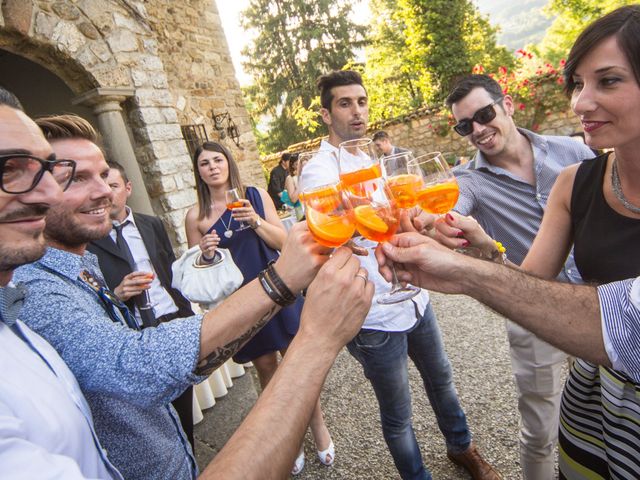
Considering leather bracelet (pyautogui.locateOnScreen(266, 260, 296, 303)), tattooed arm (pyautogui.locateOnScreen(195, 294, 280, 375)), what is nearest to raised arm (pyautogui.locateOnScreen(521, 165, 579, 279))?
leather bracelet (pyautogui.locateOnScreen(266, 260, 296, 303))

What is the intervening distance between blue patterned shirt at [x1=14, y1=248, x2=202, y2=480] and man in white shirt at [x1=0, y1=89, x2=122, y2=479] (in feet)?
0.27

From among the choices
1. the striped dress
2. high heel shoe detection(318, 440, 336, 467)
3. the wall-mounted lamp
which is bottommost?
high heel shoe detection(318, 440, 336, 467)

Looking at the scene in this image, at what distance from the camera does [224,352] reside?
130 centimetres

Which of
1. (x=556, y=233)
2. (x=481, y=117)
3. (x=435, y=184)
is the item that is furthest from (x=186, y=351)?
(x=481, y=117)

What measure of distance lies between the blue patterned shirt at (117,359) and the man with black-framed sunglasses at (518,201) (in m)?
1.29

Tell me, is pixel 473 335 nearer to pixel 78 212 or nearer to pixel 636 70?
pixel 636 70

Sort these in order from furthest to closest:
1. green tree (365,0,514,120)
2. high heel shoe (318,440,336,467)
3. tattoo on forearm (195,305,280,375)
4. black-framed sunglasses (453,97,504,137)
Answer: green tree (365,0,514,120), high heel shoe (318,440,336,467), black-framed sunglasses (453,97,504,137), tattoo on forearm (195,305,280,375)

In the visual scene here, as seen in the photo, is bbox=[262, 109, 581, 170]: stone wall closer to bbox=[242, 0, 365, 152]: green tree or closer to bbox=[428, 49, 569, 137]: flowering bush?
bbox=[428, 49, 569, 137]: flowering bush

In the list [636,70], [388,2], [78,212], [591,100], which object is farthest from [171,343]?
[388,2]

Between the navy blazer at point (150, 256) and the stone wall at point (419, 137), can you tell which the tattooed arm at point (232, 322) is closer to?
the navy blazer at point (150, 256)

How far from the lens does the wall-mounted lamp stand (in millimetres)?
8305

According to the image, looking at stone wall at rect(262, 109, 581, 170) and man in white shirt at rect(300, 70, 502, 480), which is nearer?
man in white shirt at rect(300, 70, 502, 480)

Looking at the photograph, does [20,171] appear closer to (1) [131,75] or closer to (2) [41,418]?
(2) [41,418]

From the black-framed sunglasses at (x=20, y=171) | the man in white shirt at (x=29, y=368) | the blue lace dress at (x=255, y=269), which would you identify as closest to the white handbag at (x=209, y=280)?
the blue lace dress at (x=255, y=269)
